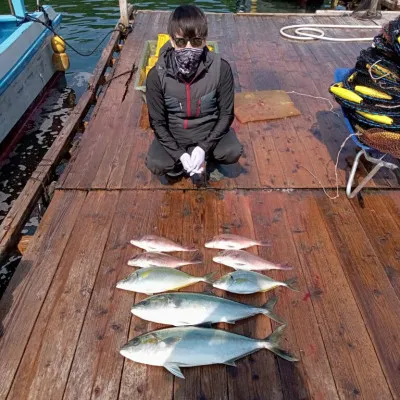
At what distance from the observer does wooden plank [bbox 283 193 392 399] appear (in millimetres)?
2346

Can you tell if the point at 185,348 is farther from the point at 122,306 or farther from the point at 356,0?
the point at 356,0

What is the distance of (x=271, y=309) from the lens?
271 centimetres

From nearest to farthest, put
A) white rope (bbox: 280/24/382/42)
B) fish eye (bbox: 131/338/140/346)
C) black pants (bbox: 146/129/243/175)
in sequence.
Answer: fish eye (bbox: 131/338/140/346) < black pants (bbox: 146/129/243/175) < white rope (bbox: 280/24/382/42)

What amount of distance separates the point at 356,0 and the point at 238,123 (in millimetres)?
14487

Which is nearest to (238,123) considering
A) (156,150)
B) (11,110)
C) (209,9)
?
(156,150)

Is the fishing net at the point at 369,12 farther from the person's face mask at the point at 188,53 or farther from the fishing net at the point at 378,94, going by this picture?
the person's face mask at the point at 188,53

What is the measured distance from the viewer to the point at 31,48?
7496 millimetres

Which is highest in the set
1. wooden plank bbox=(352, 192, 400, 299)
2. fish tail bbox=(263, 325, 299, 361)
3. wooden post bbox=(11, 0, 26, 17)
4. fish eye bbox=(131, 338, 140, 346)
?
wooden post bbox=(11, 0, 26, 17)

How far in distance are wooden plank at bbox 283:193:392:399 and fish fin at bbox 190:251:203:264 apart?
838 mm

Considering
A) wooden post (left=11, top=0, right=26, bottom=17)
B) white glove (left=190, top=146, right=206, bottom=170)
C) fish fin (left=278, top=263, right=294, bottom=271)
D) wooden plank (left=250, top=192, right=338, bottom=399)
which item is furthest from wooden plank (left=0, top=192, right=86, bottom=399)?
wooden post (left=11, top=0, right=26, bottom=17)

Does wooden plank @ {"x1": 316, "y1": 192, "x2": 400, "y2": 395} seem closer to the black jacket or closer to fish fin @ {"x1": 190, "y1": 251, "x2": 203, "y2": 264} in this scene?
fish fin @ {"x1": 190, "y1": 251, "x2": 203, "y2": 264}

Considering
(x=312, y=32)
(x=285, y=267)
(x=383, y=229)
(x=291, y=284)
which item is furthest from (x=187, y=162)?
(x=312, y=32)

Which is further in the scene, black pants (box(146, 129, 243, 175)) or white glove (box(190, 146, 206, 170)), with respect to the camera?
black pants (box(146, 129, 243, 175))

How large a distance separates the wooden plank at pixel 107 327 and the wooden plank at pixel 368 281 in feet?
5.61
